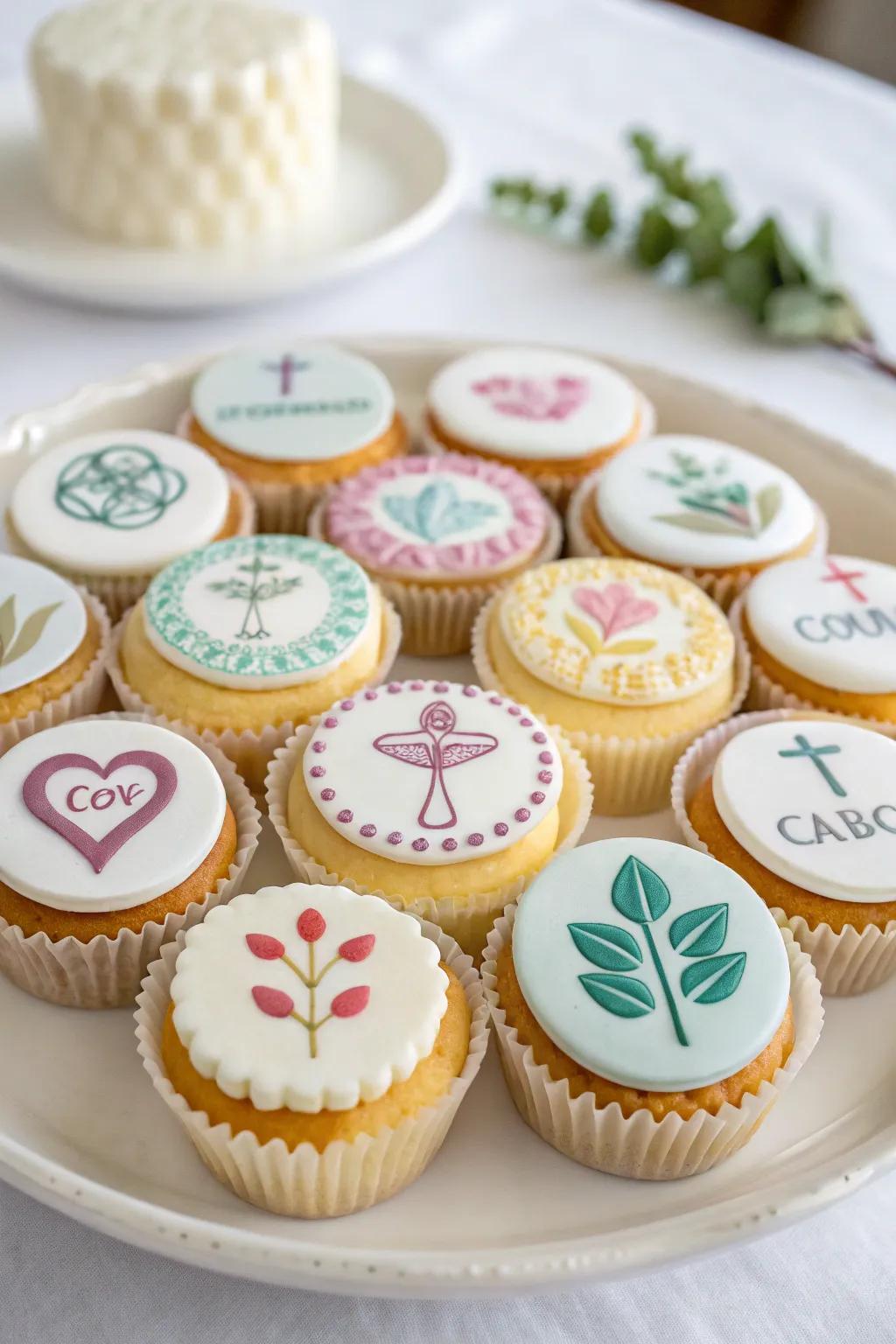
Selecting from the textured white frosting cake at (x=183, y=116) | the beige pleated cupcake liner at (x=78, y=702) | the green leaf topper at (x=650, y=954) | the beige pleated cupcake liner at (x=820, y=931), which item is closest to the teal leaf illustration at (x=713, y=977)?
the green leaf topper at (x=650, y=954)

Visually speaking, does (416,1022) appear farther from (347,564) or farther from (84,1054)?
(347,564)

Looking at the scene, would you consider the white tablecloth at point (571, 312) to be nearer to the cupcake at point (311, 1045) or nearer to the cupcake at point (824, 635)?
the cupcake at point (311, 1045)

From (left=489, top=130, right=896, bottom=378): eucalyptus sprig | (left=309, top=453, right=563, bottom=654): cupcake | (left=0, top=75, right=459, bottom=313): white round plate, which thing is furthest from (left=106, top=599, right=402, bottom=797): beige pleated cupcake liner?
(left=489, top=130, right=896, bottom=378): eucalyptus sprig

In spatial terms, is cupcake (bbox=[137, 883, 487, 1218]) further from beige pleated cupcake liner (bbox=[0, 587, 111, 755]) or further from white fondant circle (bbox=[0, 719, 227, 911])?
beige pleated cupcake liner (bbox=[0, 587, 111, 755])

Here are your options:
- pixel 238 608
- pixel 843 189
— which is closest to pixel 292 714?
pixel 238 608

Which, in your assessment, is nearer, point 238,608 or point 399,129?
point 238,608

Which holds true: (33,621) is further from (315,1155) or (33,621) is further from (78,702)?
(315,1155)
